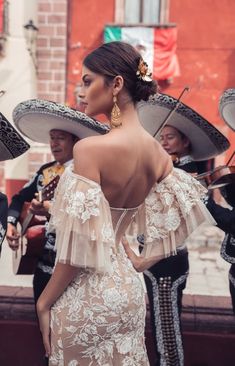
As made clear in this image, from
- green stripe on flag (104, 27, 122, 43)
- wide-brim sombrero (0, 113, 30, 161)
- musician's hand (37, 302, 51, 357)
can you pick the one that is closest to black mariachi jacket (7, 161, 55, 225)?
wide-brim sombrero (0, 113, 30, 161)

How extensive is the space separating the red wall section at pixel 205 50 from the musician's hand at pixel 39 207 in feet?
23.3

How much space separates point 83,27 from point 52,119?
24.0 feet

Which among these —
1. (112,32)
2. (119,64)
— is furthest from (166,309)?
(112,32)

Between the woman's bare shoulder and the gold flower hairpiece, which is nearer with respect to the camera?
the woman's bare shoulder

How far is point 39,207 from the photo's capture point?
9.48ft

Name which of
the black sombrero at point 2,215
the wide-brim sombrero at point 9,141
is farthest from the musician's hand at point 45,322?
the wide-brim sombrero at point 9,141

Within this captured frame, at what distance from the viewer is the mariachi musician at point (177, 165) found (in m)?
2.73

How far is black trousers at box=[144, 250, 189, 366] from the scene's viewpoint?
8.92ft

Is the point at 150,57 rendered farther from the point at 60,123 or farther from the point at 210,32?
the point at 60,123

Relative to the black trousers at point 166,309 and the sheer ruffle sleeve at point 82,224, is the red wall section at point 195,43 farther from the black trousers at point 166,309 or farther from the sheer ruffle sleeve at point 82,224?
the sheer ruffle sleeve at point 82,224

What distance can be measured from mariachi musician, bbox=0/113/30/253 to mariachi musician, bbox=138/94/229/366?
83 centimetres

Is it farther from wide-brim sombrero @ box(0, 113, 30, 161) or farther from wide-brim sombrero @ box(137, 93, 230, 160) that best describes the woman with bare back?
wide-brim sombrero @ box(137, 93, 230, 160)

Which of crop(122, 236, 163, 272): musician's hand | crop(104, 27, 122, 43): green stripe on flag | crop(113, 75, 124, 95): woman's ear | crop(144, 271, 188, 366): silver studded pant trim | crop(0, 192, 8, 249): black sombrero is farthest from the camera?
crop(104, 27, 122, 43): green stripe on flag

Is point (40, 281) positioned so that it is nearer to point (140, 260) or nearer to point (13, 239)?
point (13, 239)
